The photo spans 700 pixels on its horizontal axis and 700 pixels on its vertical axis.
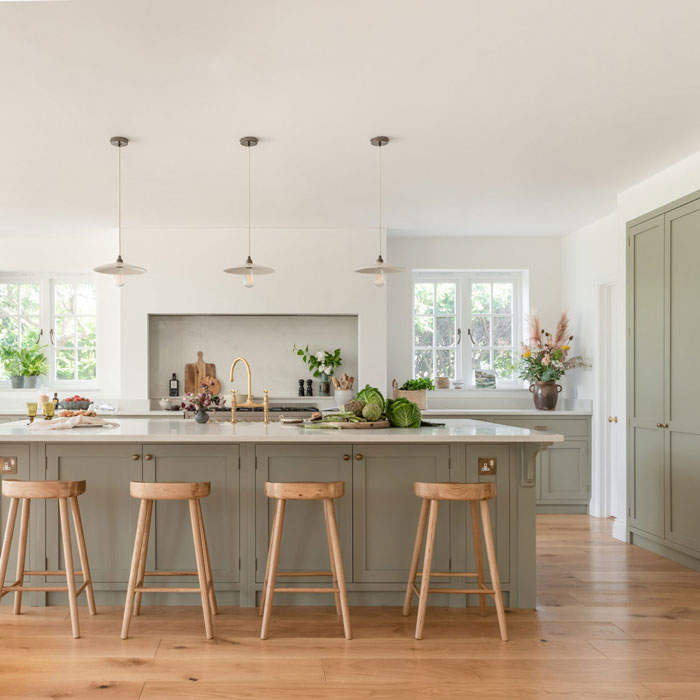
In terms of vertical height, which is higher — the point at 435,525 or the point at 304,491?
the point at 304,491

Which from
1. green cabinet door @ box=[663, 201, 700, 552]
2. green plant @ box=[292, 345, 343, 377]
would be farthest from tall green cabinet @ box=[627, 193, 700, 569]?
green plant @ box=[292, 345, 343, 377]

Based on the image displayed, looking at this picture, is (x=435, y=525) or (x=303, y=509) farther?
(x=303, y=509)

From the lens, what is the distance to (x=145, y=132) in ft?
13.6

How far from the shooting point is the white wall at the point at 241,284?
22.0 feet

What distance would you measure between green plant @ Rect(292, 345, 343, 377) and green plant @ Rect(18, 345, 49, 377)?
250cm

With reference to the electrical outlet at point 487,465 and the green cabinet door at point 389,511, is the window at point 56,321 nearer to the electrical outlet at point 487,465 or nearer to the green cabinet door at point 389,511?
the green cabinet door at point 389,511

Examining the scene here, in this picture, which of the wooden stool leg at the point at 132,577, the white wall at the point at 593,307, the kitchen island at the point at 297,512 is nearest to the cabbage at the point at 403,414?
the kitchen island at the point at 297,512

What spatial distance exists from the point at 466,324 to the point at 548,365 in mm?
1045

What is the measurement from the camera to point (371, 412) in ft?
13.5

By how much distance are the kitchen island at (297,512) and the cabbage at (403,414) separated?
35 cm

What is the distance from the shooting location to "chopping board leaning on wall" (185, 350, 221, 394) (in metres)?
6.99

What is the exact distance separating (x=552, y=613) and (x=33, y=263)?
225 inches

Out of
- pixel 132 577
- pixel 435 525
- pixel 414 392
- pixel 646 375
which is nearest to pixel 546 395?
pixel 414 392

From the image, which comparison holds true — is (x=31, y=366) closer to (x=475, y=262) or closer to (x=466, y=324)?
(x=466, y=324)
